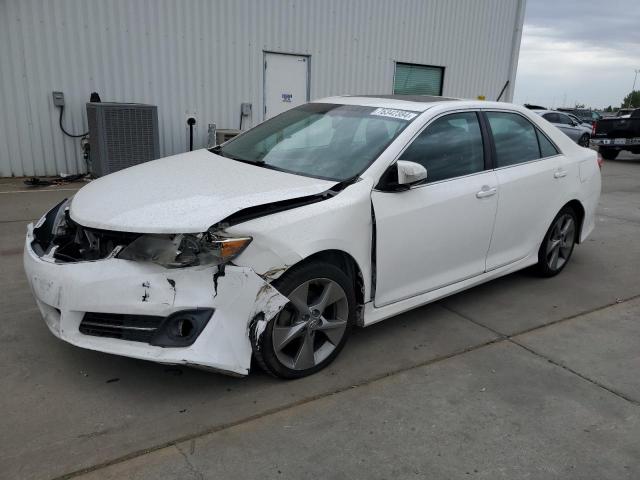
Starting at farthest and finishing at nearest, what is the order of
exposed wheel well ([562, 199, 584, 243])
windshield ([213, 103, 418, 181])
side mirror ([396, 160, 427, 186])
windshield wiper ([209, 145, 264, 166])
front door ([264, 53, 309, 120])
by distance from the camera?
front door ([264, 53, 309, 120])
exposed wheel well ([562, 199, 584, 243])
windshield wiper ([209, 145, 264, 166])
windshield ([213, 103, 418, 181])
side mirror ([396, 160, 427, 186])

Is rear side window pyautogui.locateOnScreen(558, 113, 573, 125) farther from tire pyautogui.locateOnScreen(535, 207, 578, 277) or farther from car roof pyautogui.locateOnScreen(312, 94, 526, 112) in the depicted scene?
car roof pyautogui.locateOnScreen(312, 94, 526, 112)

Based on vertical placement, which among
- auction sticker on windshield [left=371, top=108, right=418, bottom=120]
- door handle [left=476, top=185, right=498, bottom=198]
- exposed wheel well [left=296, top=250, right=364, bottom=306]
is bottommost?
exposed wheel well [left=296, top=250, right=364, bottom=306]

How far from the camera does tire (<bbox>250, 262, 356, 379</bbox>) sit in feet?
9.51

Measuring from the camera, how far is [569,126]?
775 inches

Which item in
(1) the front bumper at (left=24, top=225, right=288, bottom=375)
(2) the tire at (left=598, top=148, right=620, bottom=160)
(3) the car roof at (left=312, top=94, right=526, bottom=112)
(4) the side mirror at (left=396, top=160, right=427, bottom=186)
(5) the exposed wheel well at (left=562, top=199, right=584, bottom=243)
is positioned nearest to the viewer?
(1) the front bumper at (left=24, top=225, right=288, bottom=375)

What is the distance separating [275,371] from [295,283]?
527mm

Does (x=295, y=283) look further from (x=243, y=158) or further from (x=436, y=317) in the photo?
(x=436, y=317)

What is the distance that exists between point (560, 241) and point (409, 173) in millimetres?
2511

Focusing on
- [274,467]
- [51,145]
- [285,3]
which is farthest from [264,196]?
[285,3]

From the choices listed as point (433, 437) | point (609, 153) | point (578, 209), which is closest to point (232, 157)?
point (433, 437)

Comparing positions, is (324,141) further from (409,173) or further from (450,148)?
(450,148)

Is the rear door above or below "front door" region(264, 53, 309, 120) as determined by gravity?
below

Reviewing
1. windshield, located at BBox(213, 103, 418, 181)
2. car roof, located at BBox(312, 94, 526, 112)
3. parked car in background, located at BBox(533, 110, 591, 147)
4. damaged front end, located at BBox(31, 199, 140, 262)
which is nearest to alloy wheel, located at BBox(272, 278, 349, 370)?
windshield, located at BBox(213, 103, 418, 181)

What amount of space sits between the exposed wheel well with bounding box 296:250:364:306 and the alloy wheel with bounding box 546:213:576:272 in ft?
7.81
